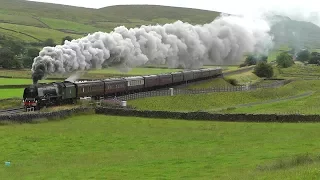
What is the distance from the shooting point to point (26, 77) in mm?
93312

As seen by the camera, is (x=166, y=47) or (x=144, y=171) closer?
(x=144, y=171)

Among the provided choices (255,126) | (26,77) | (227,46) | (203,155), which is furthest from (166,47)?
(203,155)

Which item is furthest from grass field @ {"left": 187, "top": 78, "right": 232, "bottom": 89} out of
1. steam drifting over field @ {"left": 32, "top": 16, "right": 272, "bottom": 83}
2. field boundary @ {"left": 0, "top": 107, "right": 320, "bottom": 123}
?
field boundary @ {"left": 0, "top": 107, "right": 320, "bottom": 123}

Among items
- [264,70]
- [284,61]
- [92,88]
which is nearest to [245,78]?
[264,70]

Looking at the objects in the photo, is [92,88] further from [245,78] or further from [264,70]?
[264,70]

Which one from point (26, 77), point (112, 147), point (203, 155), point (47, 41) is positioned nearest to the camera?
point (203, 155)

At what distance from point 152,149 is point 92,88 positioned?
95.3 feet

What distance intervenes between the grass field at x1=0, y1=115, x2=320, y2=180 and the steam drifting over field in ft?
30.1

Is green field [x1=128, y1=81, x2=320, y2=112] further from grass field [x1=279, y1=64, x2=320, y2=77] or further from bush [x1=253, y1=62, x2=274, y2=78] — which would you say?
grass field [x1=279, y1=64, x2=320, y2=77]

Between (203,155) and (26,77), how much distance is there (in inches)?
2787

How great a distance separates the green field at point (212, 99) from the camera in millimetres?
63344

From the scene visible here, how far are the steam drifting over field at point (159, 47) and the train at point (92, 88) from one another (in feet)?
5.89

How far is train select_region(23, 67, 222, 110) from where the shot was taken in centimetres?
4981

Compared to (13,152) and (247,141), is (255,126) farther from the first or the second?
(13,152)
